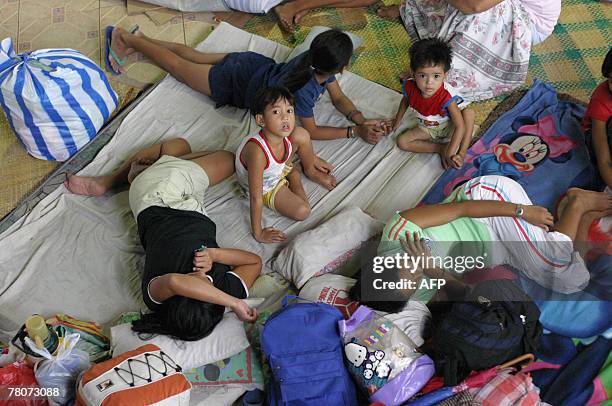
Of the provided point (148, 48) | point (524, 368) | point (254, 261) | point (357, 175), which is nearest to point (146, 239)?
point (254, 261)

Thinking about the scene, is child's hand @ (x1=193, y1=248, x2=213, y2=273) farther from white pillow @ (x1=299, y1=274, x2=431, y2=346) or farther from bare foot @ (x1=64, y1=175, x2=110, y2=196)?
bare foot @ (x1=64, y1=175, x2=110, y2=196)

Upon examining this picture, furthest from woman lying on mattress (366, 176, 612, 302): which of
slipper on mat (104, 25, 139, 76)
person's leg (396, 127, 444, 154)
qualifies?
slipper on mat (104, 25, 139, 76)

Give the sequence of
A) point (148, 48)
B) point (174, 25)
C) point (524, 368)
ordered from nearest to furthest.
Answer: point (524, 368) < point (148, 48) < point (174, 25)

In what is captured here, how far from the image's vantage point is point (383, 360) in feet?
5.71

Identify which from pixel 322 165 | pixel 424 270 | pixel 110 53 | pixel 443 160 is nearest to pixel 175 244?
pixel 322 165

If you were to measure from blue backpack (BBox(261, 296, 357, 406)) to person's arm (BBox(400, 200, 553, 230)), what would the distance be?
16.5 inches

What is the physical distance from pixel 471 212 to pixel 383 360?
588 mm

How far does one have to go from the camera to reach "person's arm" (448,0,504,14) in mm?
2445

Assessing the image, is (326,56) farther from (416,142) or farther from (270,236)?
(270,236)

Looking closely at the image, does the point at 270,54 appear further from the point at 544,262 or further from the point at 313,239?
the point at 544,262

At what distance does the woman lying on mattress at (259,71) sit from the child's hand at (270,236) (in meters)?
0.49

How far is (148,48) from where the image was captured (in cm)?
277

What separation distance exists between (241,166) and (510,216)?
38.0 inches

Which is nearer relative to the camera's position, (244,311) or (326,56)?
(244,311)
